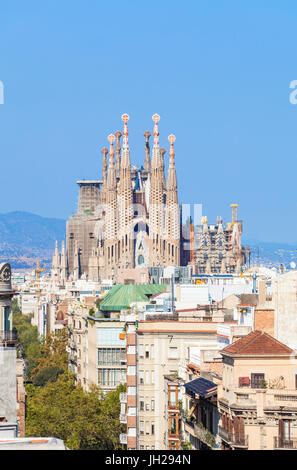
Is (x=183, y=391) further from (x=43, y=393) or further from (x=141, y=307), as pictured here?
(x=43, y=393)

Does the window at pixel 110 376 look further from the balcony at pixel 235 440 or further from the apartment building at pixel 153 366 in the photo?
the balcony at pixel 235 440

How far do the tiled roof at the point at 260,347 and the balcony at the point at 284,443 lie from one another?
2.29 m

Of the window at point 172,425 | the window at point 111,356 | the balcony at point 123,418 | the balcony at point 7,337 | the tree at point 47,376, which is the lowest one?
the tree at point 47,376

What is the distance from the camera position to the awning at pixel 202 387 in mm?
30375

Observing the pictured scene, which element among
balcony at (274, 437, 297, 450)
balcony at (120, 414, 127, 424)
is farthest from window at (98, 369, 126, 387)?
balcony at (274, 437, 297, 450)

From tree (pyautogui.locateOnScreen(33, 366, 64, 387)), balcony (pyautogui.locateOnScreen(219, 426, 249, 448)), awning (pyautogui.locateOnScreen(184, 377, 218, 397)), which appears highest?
awning (pyautogui.locateOnScreen(184, 377, 218, 397))

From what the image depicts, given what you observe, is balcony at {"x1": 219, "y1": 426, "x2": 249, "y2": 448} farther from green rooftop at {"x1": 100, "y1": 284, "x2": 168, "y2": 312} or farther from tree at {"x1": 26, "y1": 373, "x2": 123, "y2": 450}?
green rooftop at {"x1": 100, "y1": 284, "x2": 168, "y2": 312}

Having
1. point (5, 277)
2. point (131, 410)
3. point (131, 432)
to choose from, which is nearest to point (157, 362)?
point (131, 410)

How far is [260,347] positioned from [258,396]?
1794 millimetres

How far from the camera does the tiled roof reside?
88.2 feet

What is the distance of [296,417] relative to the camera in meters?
24.9

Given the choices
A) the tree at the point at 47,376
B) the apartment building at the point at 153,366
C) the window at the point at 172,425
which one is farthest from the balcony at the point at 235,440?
the tree at the point at 47,376

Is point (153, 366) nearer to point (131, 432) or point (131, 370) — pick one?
point (131, 370)
